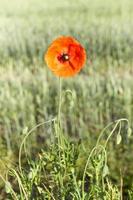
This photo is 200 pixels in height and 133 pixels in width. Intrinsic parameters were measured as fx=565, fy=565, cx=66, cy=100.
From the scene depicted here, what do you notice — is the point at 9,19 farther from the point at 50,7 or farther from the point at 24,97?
the point at 24,97

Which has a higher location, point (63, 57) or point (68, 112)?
point (63, 57)

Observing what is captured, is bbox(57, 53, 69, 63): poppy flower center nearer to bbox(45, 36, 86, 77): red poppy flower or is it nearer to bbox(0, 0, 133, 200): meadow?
bbox(45, 36, 86, 77): red poppy flower

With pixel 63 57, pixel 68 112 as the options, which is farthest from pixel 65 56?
pixel 68 112

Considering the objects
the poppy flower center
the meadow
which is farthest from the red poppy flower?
the meadow

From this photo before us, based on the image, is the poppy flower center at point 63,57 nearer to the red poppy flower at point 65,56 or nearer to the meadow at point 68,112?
the red poppy flower at point 65,56

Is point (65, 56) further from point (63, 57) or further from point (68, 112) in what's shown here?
point (68, 112)

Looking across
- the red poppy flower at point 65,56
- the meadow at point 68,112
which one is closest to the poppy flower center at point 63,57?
the red poppy flower at point 65,56
